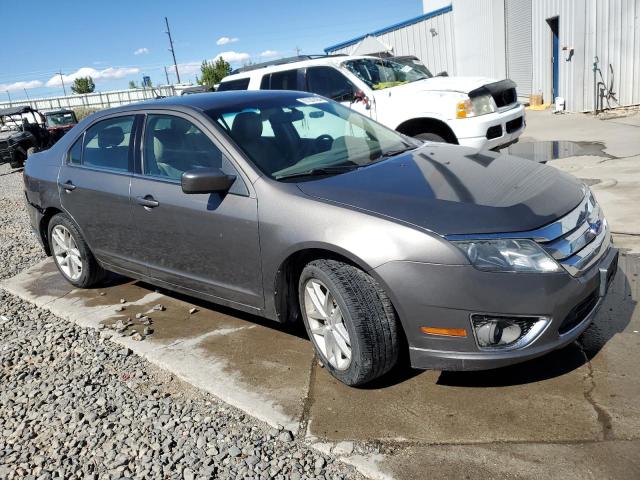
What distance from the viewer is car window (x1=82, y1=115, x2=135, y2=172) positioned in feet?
14.8

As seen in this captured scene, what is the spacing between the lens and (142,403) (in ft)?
11.3

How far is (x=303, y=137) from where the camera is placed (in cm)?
404

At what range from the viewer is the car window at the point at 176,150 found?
3.81 meters

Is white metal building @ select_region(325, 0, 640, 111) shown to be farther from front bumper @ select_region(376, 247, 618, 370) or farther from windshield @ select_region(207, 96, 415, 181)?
front bumper @ select_region(376, 247, 618, 370)

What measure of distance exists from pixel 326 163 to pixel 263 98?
0.93 meters

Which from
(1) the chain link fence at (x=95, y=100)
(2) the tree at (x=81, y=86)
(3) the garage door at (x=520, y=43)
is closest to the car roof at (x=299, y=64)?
(3) the garage door at (x=520, y=43)

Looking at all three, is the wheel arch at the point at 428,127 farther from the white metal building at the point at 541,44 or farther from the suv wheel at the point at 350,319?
the white metal building at the point at 541,44

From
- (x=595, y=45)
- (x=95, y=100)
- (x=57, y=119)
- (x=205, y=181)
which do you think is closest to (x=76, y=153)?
(x=205, y=181)

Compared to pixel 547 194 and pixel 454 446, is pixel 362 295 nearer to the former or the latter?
pixel 454 446

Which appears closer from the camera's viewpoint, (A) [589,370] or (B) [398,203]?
(B) [398,203]

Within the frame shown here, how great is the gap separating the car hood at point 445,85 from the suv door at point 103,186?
4.46m

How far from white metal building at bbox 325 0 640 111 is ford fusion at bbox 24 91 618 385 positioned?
11071 mm

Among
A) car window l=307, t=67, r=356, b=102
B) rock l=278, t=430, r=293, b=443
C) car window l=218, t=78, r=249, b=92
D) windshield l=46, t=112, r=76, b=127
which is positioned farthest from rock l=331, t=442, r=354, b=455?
windshield l=46, t=112, r=76, b=127

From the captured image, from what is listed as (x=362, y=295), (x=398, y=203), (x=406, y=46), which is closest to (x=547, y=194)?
(x=398, y=203)
